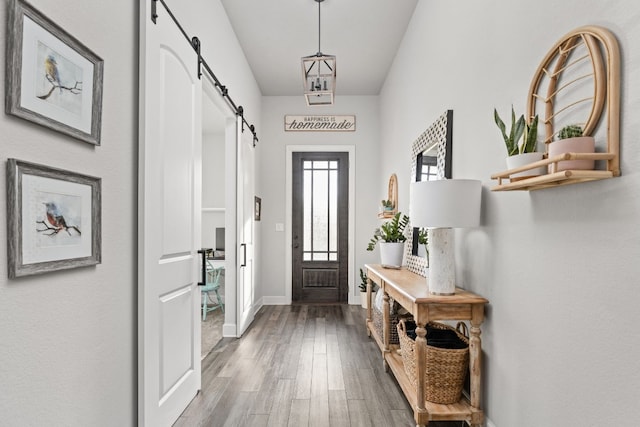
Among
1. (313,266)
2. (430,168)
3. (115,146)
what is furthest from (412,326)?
(313,266)

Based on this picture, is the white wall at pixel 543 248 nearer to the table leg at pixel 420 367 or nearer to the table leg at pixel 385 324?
the table leg at pixel 420 367

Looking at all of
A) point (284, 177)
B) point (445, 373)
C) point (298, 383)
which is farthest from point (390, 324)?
point (284, 177)

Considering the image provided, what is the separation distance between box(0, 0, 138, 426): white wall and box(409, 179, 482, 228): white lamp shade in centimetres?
150

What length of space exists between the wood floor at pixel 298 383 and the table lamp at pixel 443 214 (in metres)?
0.86

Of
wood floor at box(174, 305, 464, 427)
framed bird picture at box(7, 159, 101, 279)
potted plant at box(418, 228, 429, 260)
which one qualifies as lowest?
wood floor at box(174, 305, 464, 427)

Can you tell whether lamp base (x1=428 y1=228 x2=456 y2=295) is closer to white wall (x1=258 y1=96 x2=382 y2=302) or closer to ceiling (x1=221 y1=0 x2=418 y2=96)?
ceiling (x1=221 y1=0 x2=418 y2=96)

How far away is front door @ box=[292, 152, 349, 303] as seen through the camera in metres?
5.61

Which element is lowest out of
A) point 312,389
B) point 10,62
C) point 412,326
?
point 312,389

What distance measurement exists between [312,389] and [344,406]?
324mm

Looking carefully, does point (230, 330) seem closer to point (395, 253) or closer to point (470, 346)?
point (395, 253)

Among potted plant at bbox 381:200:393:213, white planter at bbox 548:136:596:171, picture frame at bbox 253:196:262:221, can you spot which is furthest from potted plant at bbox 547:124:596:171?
picture frame at bbox 253:196:262:221

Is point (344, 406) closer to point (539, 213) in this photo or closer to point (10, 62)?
point (539, 213)

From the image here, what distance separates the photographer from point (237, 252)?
12.7 ft

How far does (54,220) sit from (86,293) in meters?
0.34
